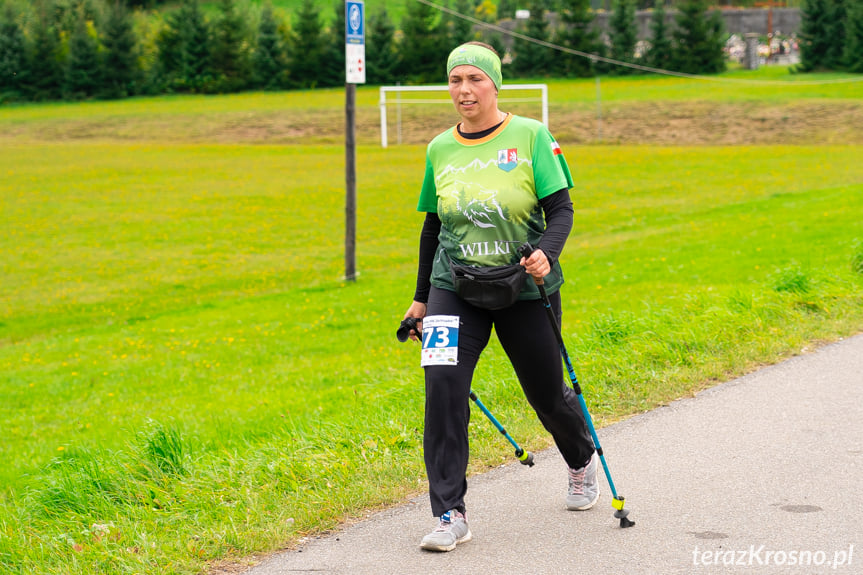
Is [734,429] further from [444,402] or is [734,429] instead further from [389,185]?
[389,185]

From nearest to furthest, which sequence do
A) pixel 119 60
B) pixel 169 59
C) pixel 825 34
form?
pixel 825 34, pixel 119 60, pixel 169 59

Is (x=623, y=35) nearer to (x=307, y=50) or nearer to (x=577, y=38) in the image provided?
(x=577, y=38)

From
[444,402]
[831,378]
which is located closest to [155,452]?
[444,402]

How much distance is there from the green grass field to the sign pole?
655 millimetres

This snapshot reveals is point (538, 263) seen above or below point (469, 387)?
above

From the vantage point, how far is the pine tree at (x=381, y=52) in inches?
3282

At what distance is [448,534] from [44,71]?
88949 mm

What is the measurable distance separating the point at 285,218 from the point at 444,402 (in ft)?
72.3

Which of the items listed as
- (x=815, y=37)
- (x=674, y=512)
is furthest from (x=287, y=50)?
(x=674, y=512)

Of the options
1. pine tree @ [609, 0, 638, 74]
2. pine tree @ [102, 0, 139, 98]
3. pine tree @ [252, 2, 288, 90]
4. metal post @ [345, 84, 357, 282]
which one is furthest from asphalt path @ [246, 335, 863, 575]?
pine tree @ [102, 0, 139, 98]

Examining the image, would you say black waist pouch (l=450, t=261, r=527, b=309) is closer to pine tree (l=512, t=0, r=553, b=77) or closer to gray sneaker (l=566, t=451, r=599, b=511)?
gray sneaker (l=566, t=451, r=599, b=511)

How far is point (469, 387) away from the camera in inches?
177

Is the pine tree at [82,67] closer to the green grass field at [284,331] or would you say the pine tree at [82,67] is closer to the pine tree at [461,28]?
the pine tree at [461,28]

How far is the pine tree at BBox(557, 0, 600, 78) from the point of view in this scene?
83.1 m
